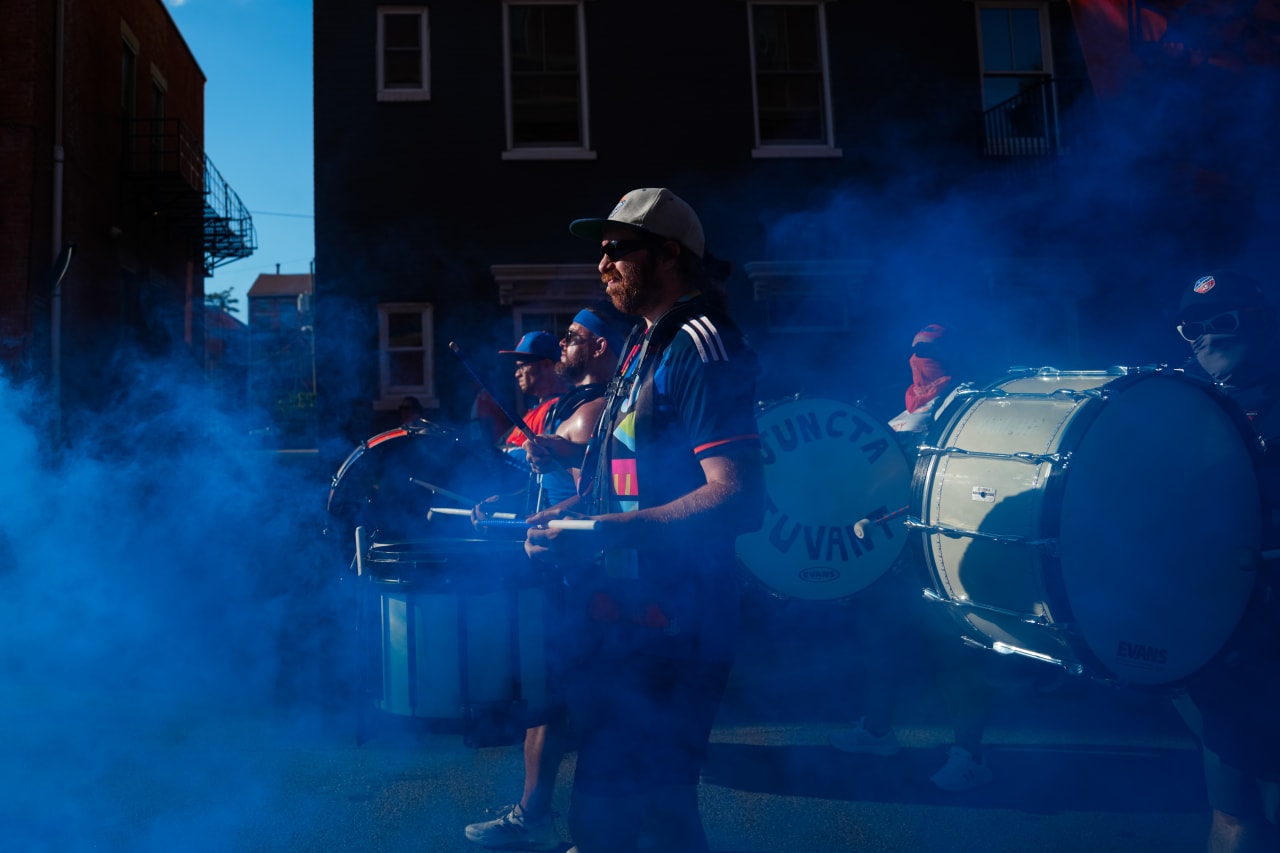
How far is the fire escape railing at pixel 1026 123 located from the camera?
11383mm

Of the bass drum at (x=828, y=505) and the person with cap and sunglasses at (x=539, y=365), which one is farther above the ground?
the person with cap and sunglasses at (x=539, y=365)

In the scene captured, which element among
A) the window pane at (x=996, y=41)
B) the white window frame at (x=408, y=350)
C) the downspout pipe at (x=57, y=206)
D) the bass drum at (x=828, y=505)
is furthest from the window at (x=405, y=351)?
the window pane at (x=996, y=41)

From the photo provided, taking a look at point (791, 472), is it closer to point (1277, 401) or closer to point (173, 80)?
point (1277, 401)

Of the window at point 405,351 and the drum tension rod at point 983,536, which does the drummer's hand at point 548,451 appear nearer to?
the drum tension rod at point 983,536

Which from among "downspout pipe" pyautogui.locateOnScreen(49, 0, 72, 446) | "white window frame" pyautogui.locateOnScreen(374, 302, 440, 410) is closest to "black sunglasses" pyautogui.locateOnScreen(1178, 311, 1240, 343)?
"white window frame" pyautogui.locateOnScreen(374, 302, 440, 410)

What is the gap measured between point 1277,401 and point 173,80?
64.5 feet

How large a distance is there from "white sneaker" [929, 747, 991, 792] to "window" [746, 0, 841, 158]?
29.4 feet

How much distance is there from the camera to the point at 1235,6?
21.8ft

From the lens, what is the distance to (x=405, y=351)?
10812 millimetres

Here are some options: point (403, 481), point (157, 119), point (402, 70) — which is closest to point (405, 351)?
point (402, 70)

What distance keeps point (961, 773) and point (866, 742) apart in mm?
485

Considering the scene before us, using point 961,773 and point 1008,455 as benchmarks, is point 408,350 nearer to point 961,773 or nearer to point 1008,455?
point 961,773

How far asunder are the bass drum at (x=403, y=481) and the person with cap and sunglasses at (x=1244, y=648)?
8.85 ft

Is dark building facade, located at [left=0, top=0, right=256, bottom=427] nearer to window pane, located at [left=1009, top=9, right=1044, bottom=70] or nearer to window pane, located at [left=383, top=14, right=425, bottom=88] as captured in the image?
window pane, located at [left=383, top=14, right=425, bottom=88]
